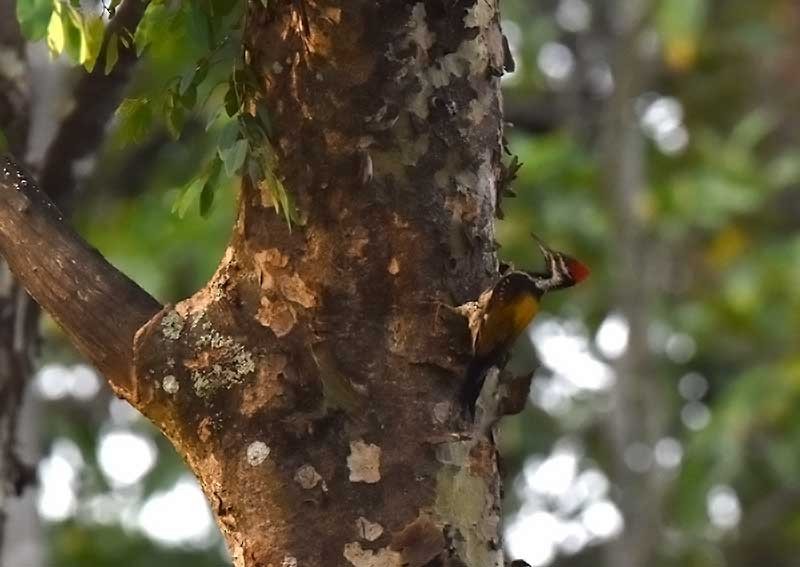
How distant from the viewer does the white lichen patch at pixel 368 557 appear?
102 cm

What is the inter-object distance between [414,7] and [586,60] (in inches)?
124

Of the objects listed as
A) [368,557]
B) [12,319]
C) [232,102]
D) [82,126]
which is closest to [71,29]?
[232,102]

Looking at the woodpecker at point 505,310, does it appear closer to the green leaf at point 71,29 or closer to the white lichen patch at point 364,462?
the white lichen patch at point 364,462

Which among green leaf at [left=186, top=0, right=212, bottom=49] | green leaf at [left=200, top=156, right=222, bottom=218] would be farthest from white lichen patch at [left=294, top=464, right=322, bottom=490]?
→ green leaf at [left=186, top=0, right=212, bottom=49]

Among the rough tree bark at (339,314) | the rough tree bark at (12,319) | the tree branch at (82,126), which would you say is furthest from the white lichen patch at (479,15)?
the rough tree bark at (12,319)

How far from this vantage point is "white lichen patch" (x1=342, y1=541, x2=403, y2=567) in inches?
40.0

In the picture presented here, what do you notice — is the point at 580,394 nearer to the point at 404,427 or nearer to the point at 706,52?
the point at 706,52

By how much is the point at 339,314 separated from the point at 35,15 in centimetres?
34

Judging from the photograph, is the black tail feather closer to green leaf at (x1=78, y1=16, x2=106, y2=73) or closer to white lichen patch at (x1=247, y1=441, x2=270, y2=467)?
white lichen patch at (x1=247, y1=441, x2=270, y2=467)

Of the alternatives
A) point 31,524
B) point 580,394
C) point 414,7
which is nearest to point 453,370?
point 414,7

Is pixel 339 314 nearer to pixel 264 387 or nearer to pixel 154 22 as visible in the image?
pixel 264 387

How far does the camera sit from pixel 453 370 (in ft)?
3.49

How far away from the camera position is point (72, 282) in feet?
3.63

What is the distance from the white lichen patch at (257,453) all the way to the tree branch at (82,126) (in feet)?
2.61
